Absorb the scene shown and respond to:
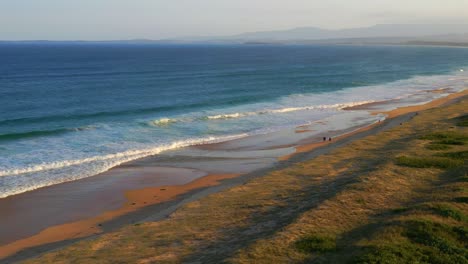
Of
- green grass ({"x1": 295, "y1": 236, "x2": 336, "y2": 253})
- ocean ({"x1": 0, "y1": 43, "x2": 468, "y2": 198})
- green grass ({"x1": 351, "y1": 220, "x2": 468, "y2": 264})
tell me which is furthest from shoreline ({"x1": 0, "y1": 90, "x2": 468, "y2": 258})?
green grass ({"x1": 351, "y1": 220, "x2": 468, "y2": 264})

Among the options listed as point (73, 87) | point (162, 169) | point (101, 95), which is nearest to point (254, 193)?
point (162, 169)

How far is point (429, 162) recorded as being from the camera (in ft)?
82.8

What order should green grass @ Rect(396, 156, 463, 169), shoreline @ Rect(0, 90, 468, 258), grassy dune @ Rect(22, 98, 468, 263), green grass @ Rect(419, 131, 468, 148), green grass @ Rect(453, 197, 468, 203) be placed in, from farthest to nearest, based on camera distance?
green grass @ Rect(419, 131, 468, 148) < green grass @ Rect(396, 156, 463, 169) < shoreline @ Rect(0, 90, 468, 258) < green grass @ Rect(453, 197, 468, 203) < grassy dune @ Rect(22, 98, 468, 263)

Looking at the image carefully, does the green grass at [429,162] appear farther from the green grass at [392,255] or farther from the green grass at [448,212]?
the green grass at [392,255]

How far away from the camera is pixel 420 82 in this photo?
276 ft

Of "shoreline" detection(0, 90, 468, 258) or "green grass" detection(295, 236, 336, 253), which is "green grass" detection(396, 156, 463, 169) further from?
"green grass" detection(295, 236, 336, 253)

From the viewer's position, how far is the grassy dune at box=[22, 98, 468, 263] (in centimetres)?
1462

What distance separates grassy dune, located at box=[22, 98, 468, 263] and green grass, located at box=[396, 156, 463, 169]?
46 mm

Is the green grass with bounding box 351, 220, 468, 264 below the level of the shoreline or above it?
above

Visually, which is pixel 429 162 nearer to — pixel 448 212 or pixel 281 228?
pixel 448 212

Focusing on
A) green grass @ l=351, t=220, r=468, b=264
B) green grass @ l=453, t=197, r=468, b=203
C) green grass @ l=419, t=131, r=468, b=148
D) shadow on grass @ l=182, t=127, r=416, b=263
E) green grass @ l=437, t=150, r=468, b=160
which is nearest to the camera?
green grass @ l=351, t=220, r=468, b=264

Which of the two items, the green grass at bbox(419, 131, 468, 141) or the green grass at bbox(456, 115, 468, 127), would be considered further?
the green grass at bbox(456, 115, 468, 127)

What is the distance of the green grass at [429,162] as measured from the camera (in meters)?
24.7

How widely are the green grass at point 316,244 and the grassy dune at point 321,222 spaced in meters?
0.03
